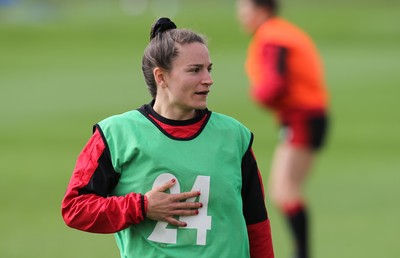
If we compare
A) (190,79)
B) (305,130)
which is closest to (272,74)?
(305,130)

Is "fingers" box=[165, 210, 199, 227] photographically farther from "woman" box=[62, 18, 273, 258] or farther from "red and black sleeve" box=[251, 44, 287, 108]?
"red and black sleeve" box=[251, 44, 287, 108]

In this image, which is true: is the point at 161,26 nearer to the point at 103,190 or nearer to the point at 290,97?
the point at 103,190

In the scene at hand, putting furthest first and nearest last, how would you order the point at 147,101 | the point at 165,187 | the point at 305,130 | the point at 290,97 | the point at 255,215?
the point at 147,101 < the point at 305,130 < the point at 290,97 < the point at 255,215 < the point at 165,187

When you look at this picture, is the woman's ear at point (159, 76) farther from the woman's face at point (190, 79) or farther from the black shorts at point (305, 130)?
the black shorts at point (305, 130)

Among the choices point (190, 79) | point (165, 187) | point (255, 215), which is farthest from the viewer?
point (255, 215)

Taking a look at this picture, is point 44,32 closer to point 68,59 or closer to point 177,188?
point 68,59

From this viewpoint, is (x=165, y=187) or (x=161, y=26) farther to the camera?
(x=161, y=26)

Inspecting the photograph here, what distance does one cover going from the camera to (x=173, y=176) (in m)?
4.20

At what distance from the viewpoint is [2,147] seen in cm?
1622

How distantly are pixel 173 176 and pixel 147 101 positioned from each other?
17.5 meters

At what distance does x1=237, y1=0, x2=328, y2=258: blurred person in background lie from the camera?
9.20 metres

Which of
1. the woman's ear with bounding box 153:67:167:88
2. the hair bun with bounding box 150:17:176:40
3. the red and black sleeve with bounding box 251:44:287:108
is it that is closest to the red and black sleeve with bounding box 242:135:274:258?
the woman's ear with bounding box 153:67:167:88

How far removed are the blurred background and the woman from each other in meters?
4.91

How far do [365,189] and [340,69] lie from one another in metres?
15.4
